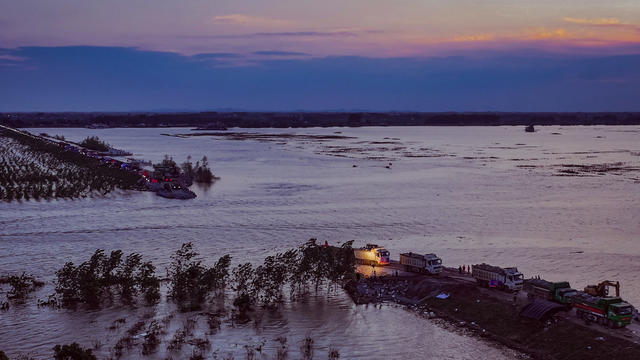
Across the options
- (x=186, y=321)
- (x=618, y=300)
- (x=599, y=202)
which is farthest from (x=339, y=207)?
(x=618, y=300)

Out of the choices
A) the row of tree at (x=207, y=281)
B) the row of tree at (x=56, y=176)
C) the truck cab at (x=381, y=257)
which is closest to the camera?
the row of tree at (x=207, y=281)

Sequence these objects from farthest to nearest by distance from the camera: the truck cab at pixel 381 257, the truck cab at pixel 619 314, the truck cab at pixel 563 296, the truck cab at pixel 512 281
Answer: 1. the truck cab at pixel 381 257
2. the truck cab at pixel 512 281
3. the truck cab at pixel 563 296
4. the truck cab at pixel 619 314

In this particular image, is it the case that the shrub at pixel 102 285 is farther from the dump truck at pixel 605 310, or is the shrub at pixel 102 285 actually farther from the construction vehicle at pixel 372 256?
the dump truck at pixel 605 310

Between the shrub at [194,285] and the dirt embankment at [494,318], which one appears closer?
the dirt embankment at [494,318]

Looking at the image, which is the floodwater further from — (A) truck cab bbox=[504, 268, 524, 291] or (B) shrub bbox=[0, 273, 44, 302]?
(A) truck cab bbox=[504, 268, 524, 291]

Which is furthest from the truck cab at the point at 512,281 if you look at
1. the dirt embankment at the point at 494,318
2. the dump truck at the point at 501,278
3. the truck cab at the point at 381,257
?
the truck cab at the point at 381,257

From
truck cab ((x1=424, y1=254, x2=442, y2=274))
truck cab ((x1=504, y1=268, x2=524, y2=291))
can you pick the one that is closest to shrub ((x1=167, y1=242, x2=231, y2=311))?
truck cab ((x1=424, y1=254, x2=442, y2=274))

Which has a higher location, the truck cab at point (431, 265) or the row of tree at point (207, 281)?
the truck cab at point (431, 265)

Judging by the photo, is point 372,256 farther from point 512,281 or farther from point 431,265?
point 512,281
